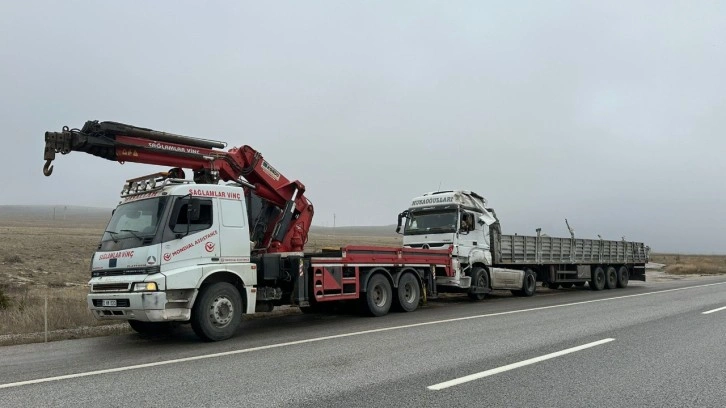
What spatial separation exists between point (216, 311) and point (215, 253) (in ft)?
3.21

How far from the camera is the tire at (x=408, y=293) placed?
13273mm

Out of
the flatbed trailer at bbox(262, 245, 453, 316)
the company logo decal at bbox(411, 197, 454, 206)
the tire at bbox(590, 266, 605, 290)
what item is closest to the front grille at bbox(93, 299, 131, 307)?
the flatbed trailer at bbox(262, 245, 453, 316)

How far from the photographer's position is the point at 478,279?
16.5 meters

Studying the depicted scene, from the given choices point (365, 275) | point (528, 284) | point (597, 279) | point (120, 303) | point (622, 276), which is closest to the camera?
point (120, 303)

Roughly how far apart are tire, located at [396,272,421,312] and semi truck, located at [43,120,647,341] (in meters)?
0.03

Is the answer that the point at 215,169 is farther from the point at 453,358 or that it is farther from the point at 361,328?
the point at 453,358

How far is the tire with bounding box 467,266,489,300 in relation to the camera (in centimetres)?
1642

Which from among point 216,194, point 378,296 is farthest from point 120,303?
point 378,296

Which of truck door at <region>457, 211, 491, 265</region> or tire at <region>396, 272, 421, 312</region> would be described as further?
truck door at <region>457, 211, 491, 265</region>

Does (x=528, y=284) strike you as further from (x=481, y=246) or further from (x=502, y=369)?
(x=502, y=369)

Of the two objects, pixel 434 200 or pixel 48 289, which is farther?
pixel 48 289

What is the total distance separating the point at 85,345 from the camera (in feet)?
29.3

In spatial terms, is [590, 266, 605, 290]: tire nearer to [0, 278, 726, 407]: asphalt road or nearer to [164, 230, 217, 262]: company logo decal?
[0, 278, 726, 407]: asphalt road

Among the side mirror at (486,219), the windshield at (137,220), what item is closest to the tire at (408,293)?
the side mirror at (486,219)
